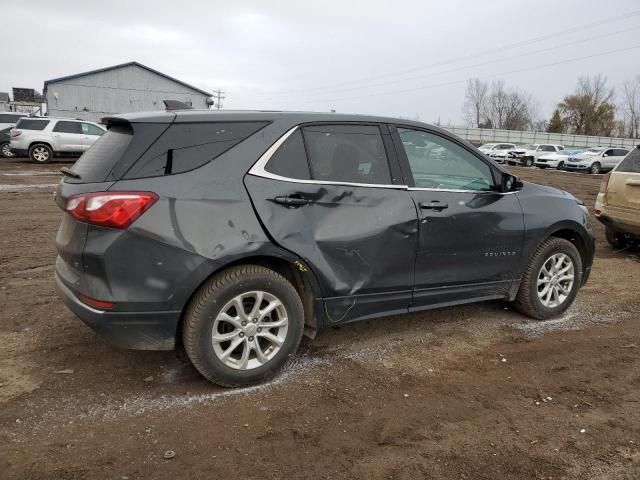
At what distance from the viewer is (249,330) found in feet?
10.6

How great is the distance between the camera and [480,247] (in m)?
4.11

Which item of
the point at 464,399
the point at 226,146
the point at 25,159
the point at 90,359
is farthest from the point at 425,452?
the point at 25,159

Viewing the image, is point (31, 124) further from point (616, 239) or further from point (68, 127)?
point (616, 239)

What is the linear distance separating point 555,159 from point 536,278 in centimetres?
3371

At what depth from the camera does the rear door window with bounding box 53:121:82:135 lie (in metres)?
18.7

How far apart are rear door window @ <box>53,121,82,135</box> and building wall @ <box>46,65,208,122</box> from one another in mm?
21052

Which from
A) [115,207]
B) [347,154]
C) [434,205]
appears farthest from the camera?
[434,205]

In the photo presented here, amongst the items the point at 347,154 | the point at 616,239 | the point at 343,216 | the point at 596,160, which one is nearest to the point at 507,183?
the point at 347,154

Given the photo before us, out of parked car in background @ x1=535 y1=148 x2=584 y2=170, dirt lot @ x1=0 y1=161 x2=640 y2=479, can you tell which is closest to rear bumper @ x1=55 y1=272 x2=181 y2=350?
dirt lot @ x1=0 y1=161 x2=640 y2=479

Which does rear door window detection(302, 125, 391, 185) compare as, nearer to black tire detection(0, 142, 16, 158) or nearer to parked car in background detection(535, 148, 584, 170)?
black tire detection(0, 142, 16, 158)

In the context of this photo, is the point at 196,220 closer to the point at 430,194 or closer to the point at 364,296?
the point at 364,296

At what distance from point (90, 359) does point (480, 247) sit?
309 centimetres

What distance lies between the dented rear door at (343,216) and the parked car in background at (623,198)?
15.6 ft

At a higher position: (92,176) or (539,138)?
(539,138)
